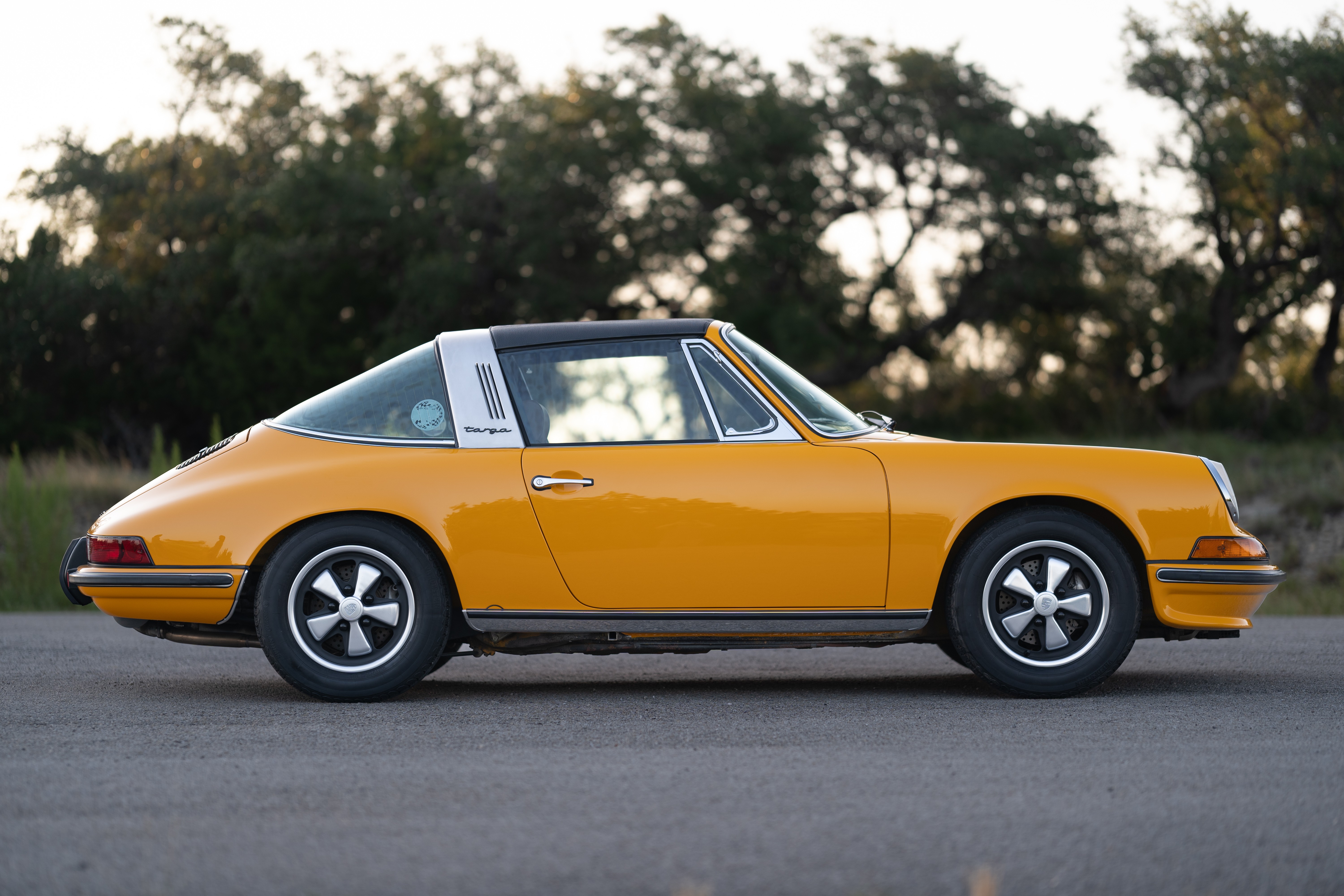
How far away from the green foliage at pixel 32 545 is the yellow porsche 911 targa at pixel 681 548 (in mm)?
7612

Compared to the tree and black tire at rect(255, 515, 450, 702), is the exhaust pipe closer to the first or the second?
black tire at rect(255, 515, 450, 702)

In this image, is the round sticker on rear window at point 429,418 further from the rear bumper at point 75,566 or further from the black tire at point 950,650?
the black tire at point 950,650

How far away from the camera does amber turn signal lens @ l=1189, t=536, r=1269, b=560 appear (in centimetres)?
569

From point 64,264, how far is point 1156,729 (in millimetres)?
37751

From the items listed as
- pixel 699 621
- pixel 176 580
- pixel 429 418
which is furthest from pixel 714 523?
pixel 176 580

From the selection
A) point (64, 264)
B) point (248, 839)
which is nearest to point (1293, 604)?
point (248, 839)

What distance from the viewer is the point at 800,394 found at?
5.97 m

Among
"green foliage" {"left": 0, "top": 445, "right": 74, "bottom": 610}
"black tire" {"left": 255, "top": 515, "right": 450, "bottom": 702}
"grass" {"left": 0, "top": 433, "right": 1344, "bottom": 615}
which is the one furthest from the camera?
"grass" {"left": 0, "top": 433, "right": 1344, "bottom": 615}

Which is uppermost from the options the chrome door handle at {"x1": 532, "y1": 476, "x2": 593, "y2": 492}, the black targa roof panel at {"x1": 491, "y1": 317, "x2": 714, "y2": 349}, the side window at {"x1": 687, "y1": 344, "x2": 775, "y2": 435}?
the black targa roof panel at {"x1": 491, "y1": 317, "x2": 714, "y2": 349}

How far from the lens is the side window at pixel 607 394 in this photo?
580cm

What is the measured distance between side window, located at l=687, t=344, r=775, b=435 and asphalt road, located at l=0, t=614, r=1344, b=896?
1.15 m

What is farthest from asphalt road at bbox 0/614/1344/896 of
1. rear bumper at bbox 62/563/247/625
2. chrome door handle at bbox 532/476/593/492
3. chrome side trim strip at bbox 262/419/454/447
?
chrome side trim strip at bbox 262/419/454/447

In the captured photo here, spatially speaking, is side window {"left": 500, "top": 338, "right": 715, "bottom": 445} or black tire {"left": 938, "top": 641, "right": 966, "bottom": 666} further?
black tire {"left": 938, "top": 641, "right": 966, "bottom": 666}

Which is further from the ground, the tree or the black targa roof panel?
the tree
